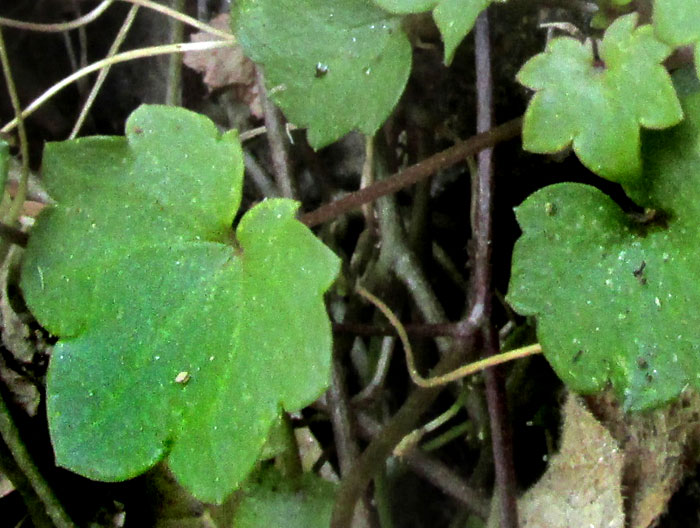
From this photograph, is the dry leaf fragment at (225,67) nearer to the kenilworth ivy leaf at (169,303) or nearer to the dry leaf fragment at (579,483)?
the kenilworth ivy leaf at (169,303)

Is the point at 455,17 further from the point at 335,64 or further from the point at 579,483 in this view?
the point at 579,483

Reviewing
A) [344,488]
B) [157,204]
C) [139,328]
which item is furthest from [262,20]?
[344,488]

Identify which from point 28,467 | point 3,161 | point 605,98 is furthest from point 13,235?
point 605,98

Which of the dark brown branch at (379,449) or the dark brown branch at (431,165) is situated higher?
the dark brown branch at (431,165)

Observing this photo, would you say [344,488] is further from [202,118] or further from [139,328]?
[202,118]

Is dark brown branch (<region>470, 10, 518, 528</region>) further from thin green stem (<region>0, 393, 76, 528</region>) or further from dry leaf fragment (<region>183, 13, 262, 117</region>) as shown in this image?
thin green stem (<region>0, 393, 76, 528</region>)

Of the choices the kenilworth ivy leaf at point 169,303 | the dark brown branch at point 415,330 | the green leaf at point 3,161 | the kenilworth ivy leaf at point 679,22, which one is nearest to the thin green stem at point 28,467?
the kenilworth ivy leaf at point 169,303

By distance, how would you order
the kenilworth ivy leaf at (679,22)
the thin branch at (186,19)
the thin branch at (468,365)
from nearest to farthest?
the kenilworth ivy leaf at (679,22)
the thin branch at (468,365)
the thin branch at (186,19)
